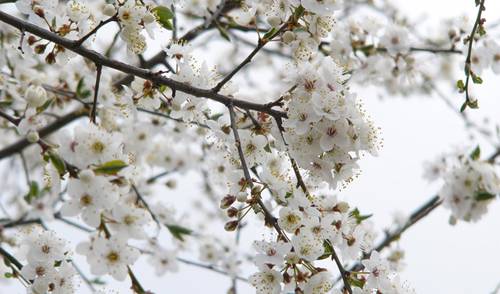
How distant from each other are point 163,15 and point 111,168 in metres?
0.80

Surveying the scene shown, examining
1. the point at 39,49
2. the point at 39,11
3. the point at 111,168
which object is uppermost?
the point at 39,11

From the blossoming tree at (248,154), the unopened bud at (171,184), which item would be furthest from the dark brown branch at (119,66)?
the unopened bud at (171,184)

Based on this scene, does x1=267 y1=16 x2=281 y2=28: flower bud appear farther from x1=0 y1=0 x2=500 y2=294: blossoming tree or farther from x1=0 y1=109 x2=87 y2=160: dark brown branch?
x1=0 y1=109 x2=87 y2=160: dark brown branch

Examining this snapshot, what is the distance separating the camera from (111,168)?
1.42 meters

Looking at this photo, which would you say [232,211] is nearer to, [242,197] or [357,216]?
[242,197]

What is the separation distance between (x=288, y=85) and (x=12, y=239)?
91.4 inches

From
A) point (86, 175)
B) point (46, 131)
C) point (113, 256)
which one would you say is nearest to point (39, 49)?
point (86, 175)

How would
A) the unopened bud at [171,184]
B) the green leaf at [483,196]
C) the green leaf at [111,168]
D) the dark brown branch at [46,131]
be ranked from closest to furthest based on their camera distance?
the green leaf at [111,168] < the green leaf at [483,196] < the dark brown branch at [46,131] < the unopened bud at [171,184]

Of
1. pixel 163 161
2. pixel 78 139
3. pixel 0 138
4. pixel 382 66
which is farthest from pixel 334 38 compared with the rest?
pixel 0 138

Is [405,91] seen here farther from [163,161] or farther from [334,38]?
[163,161]

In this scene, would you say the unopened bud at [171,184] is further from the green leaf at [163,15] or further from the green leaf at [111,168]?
the green leaf at [111,168]

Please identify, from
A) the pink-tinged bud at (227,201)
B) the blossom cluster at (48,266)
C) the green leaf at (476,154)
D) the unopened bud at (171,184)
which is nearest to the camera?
the green leaf at (476,154)

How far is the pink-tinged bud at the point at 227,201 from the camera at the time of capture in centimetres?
175

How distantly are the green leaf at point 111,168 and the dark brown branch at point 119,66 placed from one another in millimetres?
386
